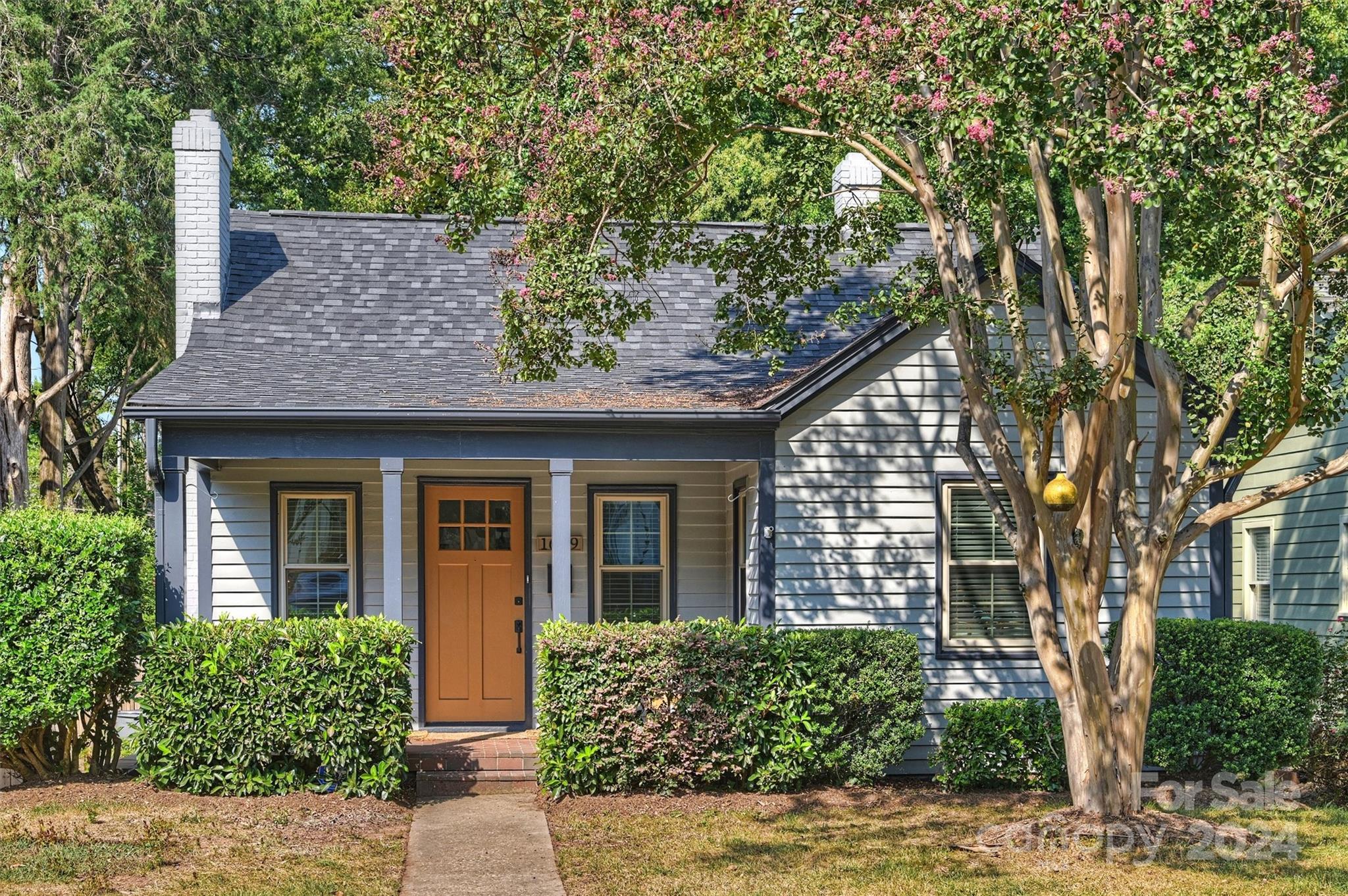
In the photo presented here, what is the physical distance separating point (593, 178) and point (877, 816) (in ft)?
16.4

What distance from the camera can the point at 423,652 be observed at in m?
12.2

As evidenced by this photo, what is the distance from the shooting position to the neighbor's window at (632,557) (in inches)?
489

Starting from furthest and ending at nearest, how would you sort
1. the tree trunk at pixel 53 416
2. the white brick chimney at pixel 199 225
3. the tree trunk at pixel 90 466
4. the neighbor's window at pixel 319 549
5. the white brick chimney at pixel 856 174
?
the tree trunk at pixel 90 466, the tree trunk at pixel 53 416, the white brick chimney at pixel 856 174, the white brick chimney at pixel 199 225, the neighbor's window at pixel 319 549

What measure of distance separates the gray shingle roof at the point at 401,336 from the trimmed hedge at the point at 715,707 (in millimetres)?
2027

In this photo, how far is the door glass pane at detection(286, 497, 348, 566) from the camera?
12.0 metres

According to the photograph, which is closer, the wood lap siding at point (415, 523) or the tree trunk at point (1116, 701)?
the tree trunk at point (1116, 701)

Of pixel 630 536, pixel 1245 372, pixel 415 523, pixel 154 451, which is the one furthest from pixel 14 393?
pixel 1245 372

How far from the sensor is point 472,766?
34.9ft

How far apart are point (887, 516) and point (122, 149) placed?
1410 centimetres

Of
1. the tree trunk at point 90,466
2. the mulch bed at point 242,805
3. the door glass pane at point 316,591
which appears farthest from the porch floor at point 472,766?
the tree trunk at point 90,466

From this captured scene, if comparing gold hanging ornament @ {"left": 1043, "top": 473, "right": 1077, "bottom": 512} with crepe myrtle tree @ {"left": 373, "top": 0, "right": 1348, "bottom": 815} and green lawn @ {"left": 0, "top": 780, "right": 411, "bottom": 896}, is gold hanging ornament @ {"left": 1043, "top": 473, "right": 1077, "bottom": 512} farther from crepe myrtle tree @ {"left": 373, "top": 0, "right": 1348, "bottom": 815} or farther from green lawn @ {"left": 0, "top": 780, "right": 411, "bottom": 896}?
green lawn @ {"left": 0, "top": 780, "right": 411, "bottom": 896}

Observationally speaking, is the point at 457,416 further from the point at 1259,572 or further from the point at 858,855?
the point at 1259,572

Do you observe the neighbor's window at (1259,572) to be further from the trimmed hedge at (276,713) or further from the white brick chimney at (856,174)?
the trimmed hedge at (276,713)

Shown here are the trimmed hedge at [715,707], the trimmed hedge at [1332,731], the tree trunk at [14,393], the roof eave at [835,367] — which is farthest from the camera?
the tree trunk at [14,393]
